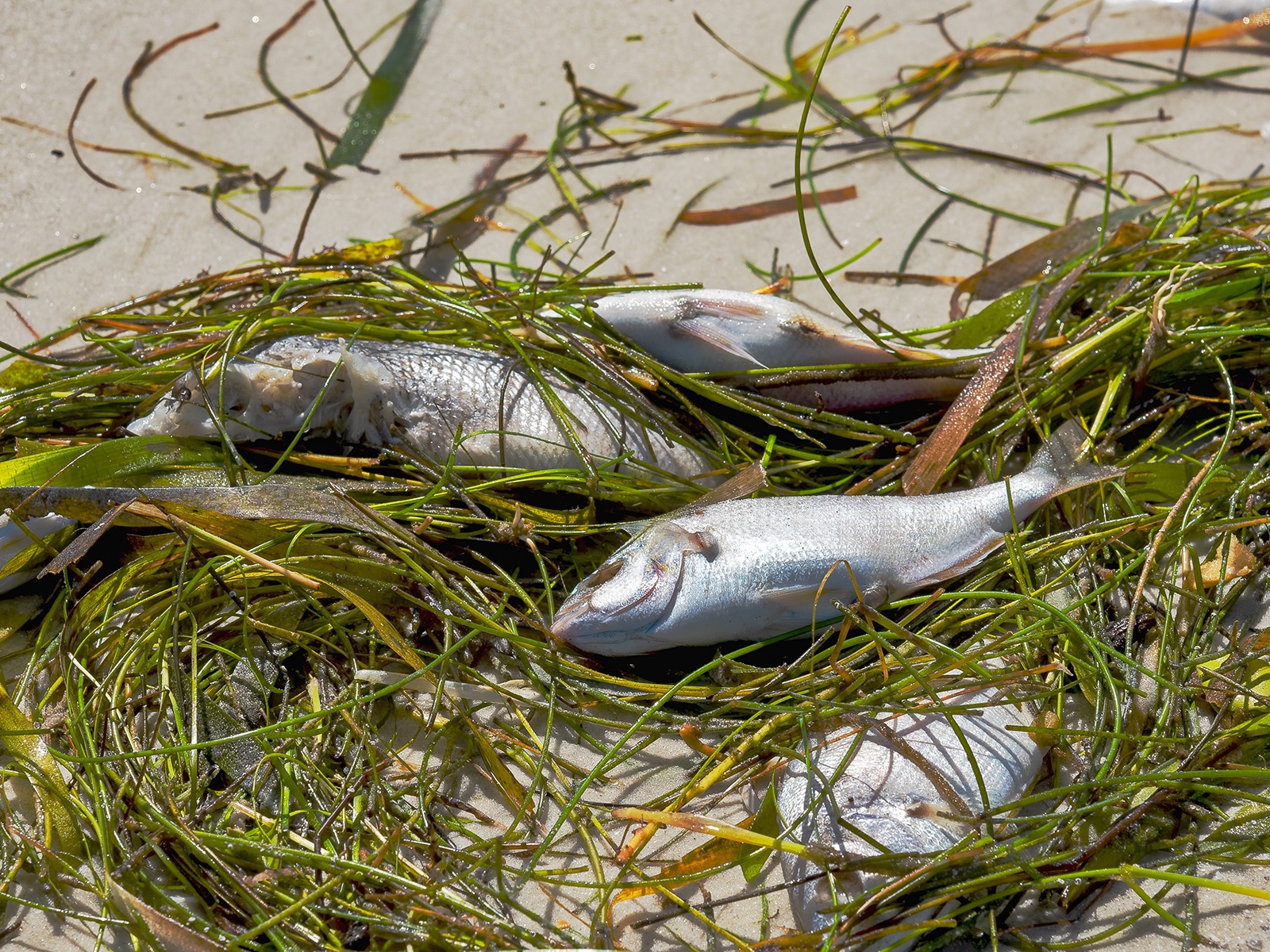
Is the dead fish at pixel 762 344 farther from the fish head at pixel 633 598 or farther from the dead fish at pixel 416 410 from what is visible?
the fish head at pixel 633 598

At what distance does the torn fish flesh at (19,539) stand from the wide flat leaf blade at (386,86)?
1.92 metres

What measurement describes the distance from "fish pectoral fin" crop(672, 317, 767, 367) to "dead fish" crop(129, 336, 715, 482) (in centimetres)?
35

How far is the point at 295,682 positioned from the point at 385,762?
0.43 m

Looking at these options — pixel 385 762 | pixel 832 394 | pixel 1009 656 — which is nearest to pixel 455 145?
pixel 832 394

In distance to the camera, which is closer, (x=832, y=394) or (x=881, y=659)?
(x=881, y=659)

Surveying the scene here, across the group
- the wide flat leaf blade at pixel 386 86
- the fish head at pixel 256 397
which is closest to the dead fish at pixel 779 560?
the fish head at pixel 256 397

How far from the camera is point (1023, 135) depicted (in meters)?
3.73

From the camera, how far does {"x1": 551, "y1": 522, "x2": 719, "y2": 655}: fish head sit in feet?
7.63

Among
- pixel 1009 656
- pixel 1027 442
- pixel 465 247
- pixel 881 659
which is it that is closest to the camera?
pixel 881 659

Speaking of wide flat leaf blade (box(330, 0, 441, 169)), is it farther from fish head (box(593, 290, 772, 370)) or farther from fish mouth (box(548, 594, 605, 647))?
fish mouth (box(548, 594, 605, 647))

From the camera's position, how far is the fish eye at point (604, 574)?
2414 millimetres

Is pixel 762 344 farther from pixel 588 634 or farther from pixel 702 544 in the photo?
pixel 588 634

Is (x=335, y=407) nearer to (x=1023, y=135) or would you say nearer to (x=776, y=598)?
(x=776, y=598)

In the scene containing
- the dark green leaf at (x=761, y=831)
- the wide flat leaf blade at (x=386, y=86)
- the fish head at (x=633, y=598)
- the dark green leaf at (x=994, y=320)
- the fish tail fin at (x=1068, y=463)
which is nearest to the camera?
the dark green leaf at (x=761, y=831)
